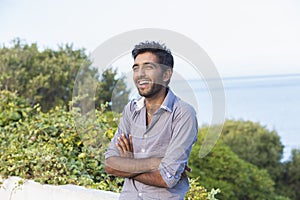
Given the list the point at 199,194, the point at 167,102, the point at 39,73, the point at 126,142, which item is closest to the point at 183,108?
the point at 167,102

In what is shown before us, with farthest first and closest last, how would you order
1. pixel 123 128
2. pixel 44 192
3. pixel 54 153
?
1. pixel 54 153
2. pixel 44 192
3. pixel 123 128

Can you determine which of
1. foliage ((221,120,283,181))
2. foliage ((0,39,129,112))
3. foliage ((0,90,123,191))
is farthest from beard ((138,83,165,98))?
foliage ((221,120,283,181))

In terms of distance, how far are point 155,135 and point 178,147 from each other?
0.12 meters

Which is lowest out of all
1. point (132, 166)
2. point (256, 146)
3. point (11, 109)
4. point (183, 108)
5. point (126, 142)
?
point (132, 166)

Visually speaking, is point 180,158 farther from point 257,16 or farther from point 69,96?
point 257,16

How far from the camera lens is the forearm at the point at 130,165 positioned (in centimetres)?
222

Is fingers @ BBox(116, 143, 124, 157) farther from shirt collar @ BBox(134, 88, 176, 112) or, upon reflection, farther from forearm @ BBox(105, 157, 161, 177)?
shirt collar @ BBox(134, 88, 176, 112)

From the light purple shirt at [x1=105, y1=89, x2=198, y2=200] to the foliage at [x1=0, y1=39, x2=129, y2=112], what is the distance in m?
5.50

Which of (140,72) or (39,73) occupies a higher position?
(39,73)

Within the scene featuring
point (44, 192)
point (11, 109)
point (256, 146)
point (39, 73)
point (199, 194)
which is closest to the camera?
point (199, 194)

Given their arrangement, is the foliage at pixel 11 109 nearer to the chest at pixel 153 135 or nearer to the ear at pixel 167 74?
the chest at pixel 153 135

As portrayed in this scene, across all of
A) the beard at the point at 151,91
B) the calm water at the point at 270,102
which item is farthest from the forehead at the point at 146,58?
the calm water at the point at 270,102

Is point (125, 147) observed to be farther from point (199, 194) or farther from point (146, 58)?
point (199, 194)

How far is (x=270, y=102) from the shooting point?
31.0 metres
